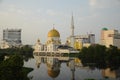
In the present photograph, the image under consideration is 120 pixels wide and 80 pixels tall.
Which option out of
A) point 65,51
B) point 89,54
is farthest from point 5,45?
point 89,54

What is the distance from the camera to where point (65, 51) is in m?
62.2

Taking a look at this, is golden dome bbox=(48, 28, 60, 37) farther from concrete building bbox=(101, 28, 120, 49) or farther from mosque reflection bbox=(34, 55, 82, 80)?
mosque reflection bbox=(34, 55, 82, 80)

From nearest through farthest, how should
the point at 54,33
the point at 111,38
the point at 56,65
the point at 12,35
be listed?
1. the point at 56,65
2. the point at 54,33
3. the point at 111,38
4. the point at 12,35

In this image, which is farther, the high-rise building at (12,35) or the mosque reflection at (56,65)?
the high-rise building at (12,35)

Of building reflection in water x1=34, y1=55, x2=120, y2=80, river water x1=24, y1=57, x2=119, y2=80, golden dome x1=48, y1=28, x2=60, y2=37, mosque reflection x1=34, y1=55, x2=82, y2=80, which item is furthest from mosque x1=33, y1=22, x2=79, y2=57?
A: river water x1=24, y1=57, x2=119, y2=80

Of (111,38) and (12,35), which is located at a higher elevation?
(12,35)

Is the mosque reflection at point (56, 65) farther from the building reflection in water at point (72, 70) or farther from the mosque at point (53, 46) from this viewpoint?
the mosque at point (53, 46)

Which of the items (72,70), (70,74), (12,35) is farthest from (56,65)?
(12,35)

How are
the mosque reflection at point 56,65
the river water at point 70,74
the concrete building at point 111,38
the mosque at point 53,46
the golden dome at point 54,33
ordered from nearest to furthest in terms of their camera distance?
the river water at point 70,74 < the mosque reflection at point 56,65 < the mosque at point 53,46 < the golden dome at point 54,33 < the concrete building at point 111,38

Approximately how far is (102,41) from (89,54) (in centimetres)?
4291

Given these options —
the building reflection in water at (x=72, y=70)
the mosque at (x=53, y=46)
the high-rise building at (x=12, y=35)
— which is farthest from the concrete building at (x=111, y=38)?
the building reflection in water at (x=72, y=70)

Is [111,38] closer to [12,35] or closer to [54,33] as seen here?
[54,33]

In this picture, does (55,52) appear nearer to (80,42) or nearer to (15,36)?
(80,42)

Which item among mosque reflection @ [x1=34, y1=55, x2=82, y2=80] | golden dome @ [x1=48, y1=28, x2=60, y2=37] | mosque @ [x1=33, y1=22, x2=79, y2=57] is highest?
golden dome @ [x1=48, y1=28, x2=60, y2=37]
